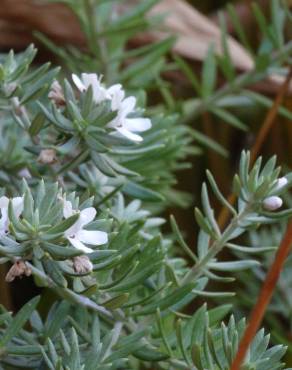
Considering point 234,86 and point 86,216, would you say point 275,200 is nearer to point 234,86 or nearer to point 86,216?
point 86,216

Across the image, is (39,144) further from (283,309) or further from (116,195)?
(283,309)

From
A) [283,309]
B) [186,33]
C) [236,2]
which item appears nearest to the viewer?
[283,309]

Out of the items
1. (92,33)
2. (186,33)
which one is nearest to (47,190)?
(92,33)

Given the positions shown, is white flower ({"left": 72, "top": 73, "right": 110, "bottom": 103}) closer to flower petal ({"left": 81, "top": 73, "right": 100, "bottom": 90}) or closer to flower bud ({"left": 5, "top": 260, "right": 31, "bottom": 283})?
flower petal ({"left": 81, "top": 73, "right": 100, "bottom": 90})

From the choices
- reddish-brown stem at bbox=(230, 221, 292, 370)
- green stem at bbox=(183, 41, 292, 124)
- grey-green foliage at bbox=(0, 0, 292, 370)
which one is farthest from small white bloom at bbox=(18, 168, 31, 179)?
green stem at bbox=(183, 41, 292, 124)

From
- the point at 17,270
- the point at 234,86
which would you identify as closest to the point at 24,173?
the point at 17,270

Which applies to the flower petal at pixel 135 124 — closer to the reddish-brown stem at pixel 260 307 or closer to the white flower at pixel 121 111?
the white flower at pixel 121 111
